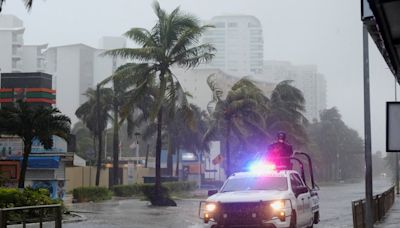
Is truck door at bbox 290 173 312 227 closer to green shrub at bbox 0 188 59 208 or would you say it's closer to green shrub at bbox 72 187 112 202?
green shrub at bbox 0 188 59 208

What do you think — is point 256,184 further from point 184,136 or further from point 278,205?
point 184,136

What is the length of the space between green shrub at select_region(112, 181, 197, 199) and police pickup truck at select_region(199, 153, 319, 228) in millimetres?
20199

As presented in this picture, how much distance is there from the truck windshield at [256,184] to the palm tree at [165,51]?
59.1ft

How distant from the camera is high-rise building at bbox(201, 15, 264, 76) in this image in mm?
172750

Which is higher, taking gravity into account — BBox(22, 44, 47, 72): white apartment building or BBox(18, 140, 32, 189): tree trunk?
BBox(22, 44, 47, 72): white apartment building

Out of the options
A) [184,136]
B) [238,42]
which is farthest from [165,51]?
[238,42]

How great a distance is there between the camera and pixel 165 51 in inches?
1300

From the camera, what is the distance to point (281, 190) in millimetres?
13445

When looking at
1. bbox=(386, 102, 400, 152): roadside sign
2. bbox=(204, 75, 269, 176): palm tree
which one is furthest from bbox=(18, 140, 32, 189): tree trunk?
bbox=(386, 102, 400, 152): roadside sign

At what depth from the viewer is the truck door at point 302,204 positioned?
13798mm

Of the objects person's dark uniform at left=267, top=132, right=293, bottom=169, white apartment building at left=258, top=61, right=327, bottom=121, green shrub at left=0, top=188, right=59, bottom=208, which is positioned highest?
white apartment building at left=258, top=61, right=327, bottom=121

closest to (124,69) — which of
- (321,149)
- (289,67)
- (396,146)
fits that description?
(396,146)

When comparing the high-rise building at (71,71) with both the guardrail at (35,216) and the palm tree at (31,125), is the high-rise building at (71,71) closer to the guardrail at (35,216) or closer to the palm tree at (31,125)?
the palm tree at (31,125)

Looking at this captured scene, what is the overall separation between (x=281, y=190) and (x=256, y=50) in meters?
165
